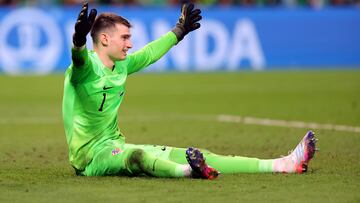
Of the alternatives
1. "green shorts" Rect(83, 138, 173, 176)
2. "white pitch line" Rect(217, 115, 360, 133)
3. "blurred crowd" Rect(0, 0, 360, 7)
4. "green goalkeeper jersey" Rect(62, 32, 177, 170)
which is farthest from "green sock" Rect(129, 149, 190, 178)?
"blurred crowd" Rect(0, 0, 360, 7)

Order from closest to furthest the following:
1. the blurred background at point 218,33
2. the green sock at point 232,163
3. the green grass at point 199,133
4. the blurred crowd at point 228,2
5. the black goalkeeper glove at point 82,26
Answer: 1. the green grass at point 199,133
2. the black goalkeeper glove at point 82,26
3. the green sock at point 232,163
4. the blurred background at point 218,33
5. the blurred crowd at point 228,2

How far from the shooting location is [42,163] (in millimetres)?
10359

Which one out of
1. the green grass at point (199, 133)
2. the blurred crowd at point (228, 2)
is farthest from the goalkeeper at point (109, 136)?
the blurred crowd at point (228, 2)

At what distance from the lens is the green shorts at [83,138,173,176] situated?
8.72 metres

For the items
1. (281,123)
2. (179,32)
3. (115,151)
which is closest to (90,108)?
(115,151)

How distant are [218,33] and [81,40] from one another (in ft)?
59.0

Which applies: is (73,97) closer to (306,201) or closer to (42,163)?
(42,163)

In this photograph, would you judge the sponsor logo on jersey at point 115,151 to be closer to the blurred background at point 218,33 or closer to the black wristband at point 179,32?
the black wristband at point 179,32

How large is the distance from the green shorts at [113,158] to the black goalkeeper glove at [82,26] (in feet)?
3.74

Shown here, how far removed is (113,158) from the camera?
28.7 feet

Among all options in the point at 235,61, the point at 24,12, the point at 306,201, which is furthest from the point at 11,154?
the point at 235,61

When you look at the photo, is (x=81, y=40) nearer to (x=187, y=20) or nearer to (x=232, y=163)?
(x=187, y=20)

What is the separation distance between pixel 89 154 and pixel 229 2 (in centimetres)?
1984

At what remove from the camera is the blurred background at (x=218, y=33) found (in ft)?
80.4
